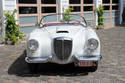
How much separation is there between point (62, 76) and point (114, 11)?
42.3 ft

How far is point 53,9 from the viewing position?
11.5 metres

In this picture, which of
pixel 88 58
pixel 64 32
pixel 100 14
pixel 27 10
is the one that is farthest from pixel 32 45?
pixel 100 14

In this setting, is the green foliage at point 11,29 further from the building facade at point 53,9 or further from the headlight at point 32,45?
the headlight at point 32,45

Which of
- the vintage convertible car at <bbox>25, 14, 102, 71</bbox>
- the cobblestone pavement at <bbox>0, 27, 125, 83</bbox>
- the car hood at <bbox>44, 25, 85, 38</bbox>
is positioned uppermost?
the car hood at <bbox>44, 25, 85, 38</bbox>

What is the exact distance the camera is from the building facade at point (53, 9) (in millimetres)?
9594

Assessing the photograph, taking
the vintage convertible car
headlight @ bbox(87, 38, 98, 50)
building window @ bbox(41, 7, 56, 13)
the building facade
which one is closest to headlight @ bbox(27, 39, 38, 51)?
the vintage convertible car

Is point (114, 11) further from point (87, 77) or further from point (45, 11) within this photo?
point (87, 77)

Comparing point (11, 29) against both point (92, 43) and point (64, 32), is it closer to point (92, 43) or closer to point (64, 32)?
point (64, 32)

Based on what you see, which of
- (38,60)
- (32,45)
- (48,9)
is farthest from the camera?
(48,9)

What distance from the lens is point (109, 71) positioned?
194 inches

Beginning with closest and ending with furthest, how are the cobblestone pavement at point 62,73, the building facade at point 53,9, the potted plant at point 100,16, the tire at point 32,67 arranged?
the cobblestone pavement at point 62,73
the tire at point 32,67
the building facade at point 53,9
the potted plant at point 100,16

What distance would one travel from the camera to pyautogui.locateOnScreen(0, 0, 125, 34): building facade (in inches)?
378

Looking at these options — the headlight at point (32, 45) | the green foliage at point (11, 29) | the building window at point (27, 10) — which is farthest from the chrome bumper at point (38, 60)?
the building window at point (27, 10)

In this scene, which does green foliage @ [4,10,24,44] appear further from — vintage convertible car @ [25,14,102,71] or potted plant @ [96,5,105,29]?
potted plant @ [96,5,105,29]
